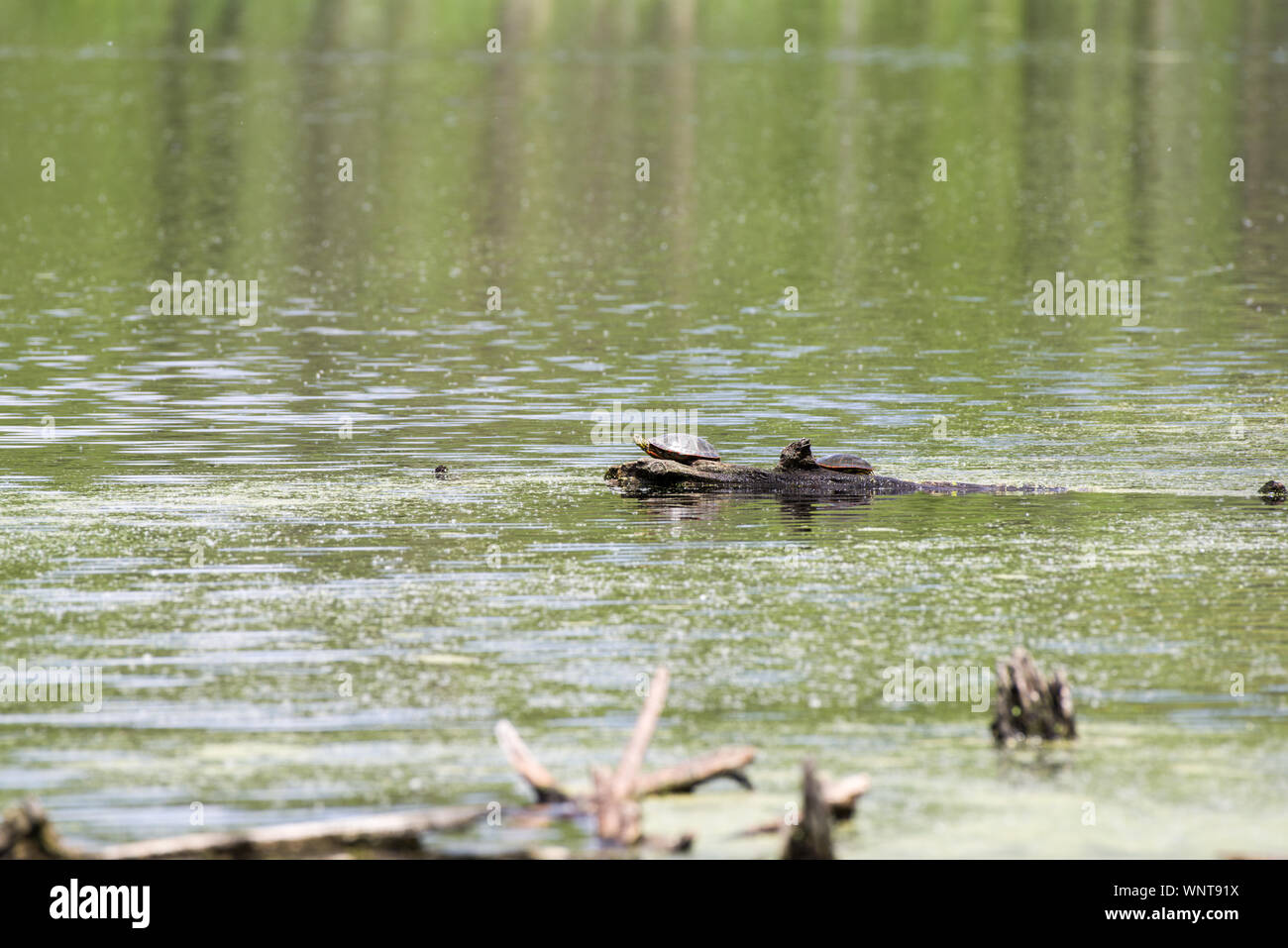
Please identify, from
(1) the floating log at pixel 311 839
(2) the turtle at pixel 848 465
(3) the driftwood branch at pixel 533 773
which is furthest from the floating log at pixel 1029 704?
(2) the turtle at pixel 848 465

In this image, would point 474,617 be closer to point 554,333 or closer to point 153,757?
point 153,757

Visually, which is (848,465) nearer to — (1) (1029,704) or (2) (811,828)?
(1) (1029,704)

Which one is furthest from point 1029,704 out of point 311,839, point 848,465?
point 848,465

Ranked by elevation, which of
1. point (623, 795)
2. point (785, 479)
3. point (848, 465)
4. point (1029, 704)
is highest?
point (848, 465)

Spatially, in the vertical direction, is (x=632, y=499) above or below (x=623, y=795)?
above

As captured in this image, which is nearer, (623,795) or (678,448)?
(623,795)

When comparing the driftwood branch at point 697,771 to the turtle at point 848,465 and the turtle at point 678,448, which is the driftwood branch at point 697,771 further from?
the turtle at point 678,448

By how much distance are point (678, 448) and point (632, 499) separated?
2.72ft

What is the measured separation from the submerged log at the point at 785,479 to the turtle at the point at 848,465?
6 centimetres

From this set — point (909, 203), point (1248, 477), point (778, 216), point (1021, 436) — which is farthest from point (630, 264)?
point (1248, 477)

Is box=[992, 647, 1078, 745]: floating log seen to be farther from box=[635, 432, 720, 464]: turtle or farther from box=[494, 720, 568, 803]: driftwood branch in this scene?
box=[635, 432, 720, 464]: turtle

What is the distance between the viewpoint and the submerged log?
86.6 ft

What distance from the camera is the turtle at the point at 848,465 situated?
26141 mm

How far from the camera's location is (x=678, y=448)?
87.1 ft
